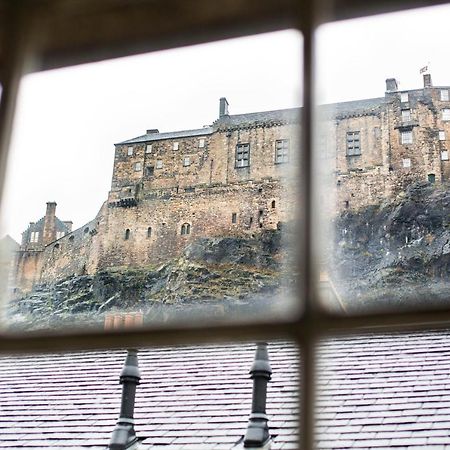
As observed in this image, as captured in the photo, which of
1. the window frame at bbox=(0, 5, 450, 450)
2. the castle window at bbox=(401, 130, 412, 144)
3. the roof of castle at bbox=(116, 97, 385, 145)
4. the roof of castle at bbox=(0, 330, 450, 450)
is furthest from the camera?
the castle window at bbox=(401, 130, 412, 144)

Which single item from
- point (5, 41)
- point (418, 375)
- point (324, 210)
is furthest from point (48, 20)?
point (418, 375)

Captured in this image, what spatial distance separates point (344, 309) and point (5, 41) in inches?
19.0

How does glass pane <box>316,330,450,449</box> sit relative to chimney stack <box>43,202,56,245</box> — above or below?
below

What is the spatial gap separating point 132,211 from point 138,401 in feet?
5.18

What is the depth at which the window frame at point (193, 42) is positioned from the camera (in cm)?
56

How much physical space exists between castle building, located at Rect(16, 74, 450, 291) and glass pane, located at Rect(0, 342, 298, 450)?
0.15 m

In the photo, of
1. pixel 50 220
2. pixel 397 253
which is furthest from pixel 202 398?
pixel 397 253

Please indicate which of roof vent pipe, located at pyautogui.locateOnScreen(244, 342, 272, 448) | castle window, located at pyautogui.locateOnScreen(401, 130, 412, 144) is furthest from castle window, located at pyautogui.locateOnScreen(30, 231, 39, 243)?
castle window, located at pyautogui.locateOnScreen(401, 130, 412, 144)

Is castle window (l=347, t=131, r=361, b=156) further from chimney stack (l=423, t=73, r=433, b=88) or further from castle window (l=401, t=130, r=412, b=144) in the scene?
castle window (l=401, t=130, r=412, b=144)

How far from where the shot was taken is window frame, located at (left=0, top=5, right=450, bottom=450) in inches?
21.9

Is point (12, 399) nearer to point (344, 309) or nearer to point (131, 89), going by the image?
point (131, 89)

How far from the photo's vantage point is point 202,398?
1.82 m

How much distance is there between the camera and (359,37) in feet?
2.39

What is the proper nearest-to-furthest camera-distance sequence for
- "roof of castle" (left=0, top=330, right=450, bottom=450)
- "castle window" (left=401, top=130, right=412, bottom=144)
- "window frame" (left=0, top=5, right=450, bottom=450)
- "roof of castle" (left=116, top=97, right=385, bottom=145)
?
"window frame" (left=0, top=5, right=450, bottom=450) → "roof of castle" (left=116, top=97, right=385, bottom=145) → "roof of castle" (left=0, top=330, right=450, bottom=450) → "castle window" (left=401, top=130, right=412, bottom=144)
